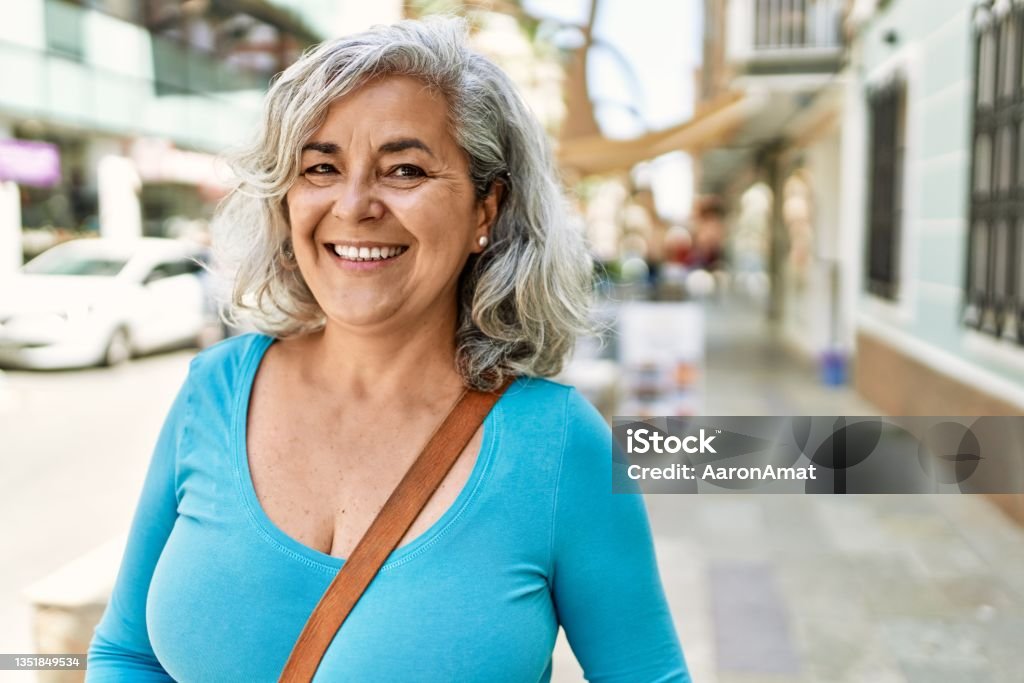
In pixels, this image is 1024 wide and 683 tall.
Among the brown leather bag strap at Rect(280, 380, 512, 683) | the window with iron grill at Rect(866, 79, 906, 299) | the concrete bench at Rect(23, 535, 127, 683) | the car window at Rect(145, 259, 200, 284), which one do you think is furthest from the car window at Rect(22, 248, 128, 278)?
the window with iron grill at Rect(866, 79, 906, 299)

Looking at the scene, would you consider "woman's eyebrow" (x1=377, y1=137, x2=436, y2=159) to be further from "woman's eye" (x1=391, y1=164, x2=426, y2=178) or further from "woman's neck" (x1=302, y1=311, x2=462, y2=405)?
"woman's neck" (x1=302, y1=311, x2=462, y2=405)

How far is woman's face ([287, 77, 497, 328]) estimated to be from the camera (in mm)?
1355

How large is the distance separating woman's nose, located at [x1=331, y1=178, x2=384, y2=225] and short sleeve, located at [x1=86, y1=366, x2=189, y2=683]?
38cm

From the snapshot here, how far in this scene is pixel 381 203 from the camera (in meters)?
1.36

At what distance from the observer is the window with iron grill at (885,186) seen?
7.38 m

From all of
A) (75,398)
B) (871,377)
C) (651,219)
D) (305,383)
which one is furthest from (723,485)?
(651,219)

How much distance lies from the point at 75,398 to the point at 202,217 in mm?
2465

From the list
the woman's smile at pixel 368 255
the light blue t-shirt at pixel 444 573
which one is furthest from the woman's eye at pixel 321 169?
the light blue t-shirt at pixel 444 573

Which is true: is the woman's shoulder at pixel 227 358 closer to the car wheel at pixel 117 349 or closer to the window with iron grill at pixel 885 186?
the car wheel at pixel 117 349

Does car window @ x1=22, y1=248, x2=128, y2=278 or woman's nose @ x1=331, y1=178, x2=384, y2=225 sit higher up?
woman's nose @ x1=331, y1=178, x2=384, y2=225

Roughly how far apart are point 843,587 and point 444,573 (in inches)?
116

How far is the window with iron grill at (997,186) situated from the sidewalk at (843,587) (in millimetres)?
967

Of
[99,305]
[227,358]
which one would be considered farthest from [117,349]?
[227,358]

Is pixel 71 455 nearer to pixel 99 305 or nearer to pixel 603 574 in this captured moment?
pixel 99 305
